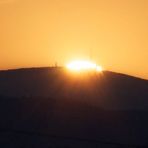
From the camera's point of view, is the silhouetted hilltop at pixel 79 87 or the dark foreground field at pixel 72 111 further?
the silhouetted hilltop at pixel 79 87

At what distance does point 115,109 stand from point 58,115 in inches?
91.0

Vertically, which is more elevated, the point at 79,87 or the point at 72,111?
the point at 79,87

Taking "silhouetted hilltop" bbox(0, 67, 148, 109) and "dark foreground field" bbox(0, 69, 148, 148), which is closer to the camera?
"dark foreground field" bbox(0, 69, 148, 148)

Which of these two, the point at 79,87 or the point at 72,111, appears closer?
the point at 72,111

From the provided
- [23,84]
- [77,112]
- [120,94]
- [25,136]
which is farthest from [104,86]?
[25,136]

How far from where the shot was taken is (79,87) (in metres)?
17.3

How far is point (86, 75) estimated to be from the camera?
19.6 meters

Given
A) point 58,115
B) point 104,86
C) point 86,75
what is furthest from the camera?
point 86,75

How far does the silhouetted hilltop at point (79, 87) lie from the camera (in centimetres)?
1505

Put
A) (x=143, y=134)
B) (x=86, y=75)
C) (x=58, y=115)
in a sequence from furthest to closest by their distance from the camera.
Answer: (x=86, y=75), (x=58, y=115), (x=143, y=134)

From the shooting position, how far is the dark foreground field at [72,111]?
33.1 ft

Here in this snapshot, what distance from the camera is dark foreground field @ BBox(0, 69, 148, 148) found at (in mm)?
10094

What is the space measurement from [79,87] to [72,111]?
4802mm

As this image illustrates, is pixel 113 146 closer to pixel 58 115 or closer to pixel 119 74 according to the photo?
pixel 58 115
